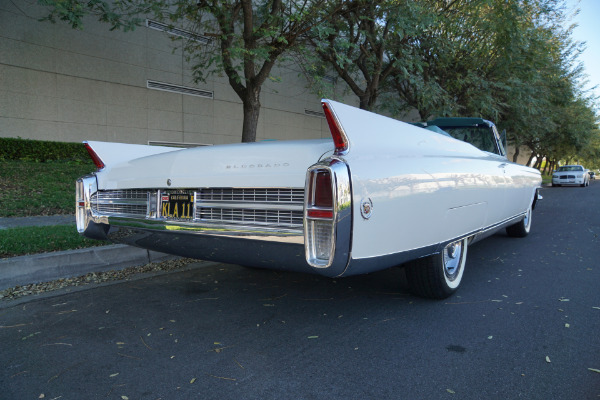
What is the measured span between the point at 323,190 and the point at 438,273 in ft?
5.07

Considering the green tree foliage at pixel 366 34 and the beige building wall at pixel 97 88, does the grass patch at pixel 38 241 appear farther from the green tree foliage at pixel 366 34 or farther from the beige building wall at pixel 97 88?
the beige building wall at pixel 97 88

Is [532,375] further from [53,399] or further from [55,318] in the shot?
[55,318]

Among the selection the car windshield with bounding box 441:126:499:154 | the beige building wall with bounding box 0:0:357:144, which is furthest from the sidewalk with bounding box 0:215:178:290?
the beige building wall with bounding box 0:0:357:144

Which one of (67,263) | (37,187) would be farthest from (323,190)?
(37,187)

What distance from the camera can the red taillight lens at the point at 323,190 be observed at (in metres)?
2.15

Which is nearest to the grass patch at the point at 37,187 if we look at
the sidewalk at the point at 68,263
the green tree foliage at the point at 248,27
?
the green tree foliage at the point at 248,27

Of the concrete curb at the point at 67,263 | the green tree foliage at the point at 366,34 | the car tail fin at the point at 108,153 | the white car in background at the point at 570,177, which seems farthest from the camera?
the white car in background at the point at 570,177

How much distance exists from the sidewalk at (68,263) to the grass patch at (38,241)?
0.74 feet

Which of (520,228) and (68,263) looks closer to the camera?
(68,263)

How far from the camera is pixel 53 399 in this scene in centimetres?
201

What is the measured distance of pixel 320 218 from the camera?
2166mm

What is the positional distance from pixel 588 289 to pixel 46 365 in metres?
4.35

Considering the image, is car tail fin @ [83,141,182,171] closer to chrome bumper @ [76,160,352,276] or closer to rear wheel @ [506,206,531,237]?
chrome bumper @ [76,160,352,276]

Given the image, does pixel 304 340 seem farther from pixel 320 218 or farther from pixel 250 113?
pixel 250 113
